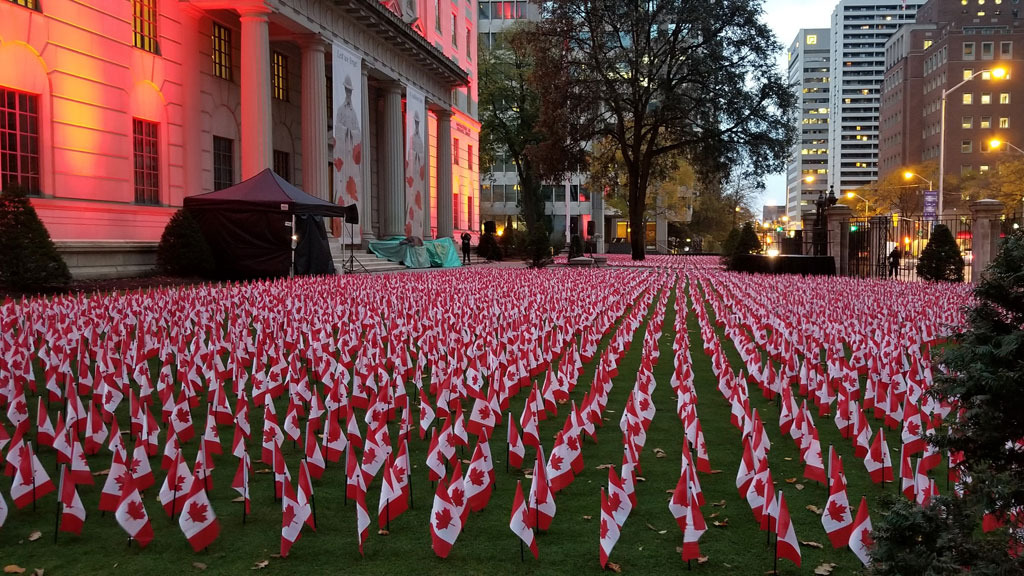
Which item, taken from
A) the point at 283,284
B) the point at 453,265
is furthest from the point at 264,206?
the point at 453,265

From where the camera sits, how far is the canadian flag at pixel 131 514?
388 centimetres

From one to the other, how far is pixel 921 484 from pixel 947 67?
5307 inches

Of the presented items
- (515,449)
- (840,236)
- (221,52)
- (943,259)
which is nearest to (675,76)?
(840,236)

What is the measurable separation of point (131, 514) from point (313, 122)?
27156 mm

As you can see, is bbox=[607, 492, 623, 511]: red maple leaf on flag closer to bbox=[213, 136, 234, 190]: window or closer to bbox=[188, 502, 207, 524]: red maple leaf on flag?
bbox=[188, 502, 207, 524]: red maple leaf on flag

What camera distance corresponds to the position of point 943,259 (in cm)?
2412

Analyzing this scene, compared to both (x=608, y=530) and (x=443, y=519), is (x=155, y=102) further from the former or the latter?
(x=608, y=530)

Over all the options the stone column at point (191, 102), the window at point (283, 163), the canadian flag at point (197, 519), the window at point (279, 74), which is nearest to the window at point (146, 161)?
the stone column at point (191, 102)

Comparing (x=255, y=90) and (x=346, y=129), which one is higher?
(x=255, y=90)

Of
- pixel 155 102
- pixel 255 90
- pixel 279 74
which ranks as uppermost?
pixel 279 74

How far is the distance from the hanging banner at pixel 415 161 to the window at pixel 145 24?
14.7 m

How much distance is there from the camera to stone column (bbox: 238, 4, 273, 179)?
25.2 m

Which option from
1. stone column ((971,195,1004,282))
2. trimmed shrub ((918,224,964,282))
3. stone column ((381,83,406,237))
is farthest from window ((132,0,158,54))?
stone column ((971,195,1004,282))

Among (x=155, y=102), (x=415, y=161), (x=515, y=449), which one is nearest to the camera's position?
(x=515, y=449)
